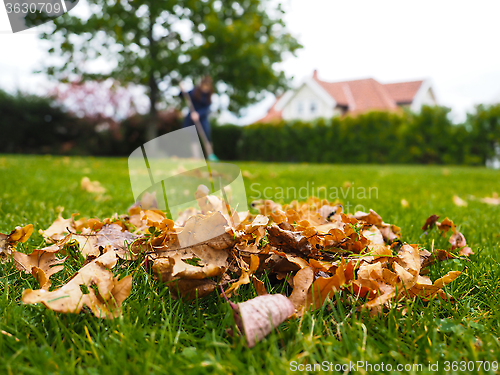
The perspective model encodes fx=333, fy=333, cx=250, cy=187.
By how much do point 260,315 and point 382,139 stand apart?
14.3m

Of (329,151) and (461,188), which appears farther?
(329,151)

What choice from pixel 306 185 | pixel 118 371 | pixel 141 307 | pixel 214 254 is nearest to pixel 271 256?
pixel 214 254

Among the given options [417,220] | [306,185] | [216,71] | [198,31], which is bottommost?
[306,185]

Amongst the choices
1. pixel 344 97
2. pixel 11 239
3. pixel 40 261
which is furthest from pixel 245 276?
pixel 344 97

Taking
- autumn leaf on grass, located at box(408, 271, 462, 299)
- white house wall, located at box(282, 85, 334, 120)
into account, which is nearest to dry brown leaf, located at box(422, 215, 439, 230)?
autumn leaf on grass, located at box(408, 271, 462, 299)

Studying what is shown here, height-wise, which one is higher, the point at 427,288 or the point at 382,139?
the point at 427,288

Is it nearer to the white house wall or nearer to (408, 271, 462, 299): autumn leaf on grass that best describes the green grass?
(408, 271, 462, 299): autumn leaf on grass

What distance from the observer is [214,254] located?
104 centimetres

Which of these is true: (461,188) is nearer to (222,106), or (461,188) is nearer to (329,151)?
(329,151)

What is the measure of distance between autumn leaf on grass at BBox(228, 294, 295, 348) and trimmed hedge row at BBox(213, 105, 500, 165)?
14027 mm

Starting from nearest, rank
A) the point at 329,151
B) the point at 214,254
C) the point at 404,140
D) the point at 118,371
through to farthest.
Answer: the point at 118,371 → the point at 214,254 → the point at 404,140 → the point at 329,151

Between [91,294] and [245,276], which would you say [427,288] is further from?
[91,294]

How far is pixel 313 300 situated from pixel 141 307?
1.56 ft

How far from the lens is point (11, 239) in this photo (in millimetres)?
1209
